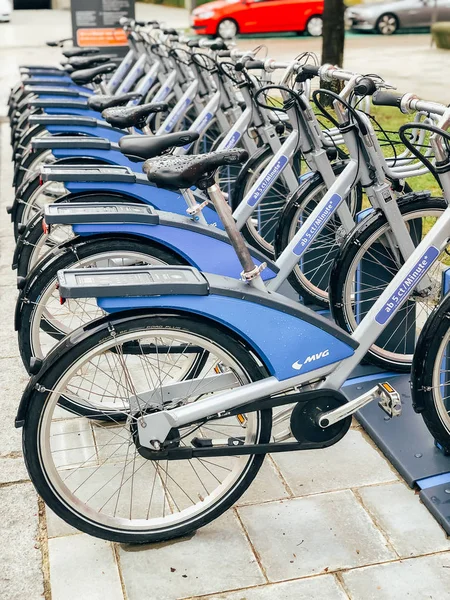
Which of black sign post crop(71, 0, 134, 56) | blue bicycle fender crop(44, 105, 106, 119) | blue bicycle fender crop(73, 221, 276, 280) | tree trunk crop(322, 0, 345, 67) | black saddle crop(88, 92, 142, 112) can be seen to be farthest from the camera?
black sign post crop(71, 0, 134, 56)

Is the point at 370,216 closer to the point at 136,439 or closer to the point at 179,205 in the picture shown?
the point at 179,205

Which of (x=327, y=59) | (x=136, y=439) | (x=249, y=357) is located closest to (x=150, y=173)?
(x=249, y=357)

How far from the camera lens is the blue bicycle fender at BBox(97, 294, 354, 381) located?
262 cm

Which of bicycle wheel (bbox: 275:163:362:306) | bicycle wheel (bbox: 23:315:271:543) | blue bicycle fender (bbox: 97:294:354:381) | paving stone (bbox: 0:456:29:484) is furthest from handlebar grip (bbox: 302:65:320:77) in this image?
paving stone (bbox: 0:456:29:484)

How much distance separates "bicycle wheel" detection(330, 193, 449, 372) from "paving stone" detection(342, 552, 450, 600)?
128cm

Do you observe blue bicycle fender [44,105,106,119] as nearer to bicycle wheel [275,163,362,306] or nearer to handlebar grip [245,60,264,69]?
handlebar grip [245,60,264,69]

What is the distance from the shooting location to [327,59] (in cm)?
938

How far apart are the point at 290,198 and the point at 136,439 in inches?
79.2

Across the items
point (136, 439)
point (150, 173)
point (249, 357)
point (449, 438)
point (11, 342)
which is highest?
point (150, 173)

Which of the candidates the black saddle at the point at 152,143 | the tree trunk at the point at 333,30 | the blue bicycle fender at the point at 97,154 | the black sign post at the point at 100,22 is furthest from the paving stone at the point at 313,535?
the black sign post at the point at 100,22

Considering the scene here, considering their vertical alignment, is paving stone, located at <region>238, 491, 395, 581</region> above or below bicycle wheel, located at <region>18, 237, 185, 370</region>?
below

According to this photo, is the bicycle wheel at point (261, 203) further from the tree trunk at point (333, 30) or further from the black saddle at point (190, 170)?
the tree trunk at point (333, 30)

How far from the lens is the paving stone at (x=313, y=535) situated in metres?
2.74

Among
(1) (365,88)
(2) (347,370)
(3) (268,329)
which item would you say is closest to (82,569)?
(3) (268,329)
